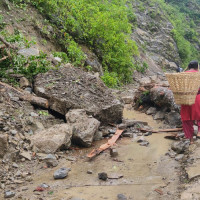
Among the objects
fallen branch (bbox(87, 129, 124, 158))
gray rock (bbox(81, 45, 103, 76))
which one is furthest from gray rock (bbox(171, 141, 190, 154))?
gray rock (bbox(81, 45, 103, 76))

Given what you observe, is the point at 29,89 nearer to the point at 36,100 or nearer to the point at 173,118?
the point at 36,100

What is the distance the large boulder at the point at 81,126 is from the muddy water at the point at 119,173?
23cm

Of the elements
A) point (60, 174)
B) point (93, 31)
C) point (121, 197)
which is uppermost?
point (93, 31)

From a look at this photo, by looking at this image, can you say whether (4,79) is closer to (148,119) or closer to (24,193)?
(24,193)

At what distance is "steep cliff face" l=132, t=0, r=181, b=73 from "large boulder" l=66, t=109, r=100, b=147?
19344 mm

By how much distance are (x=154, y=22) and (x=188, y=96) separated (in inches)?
1036

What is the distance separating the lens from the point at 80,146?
15.8ft

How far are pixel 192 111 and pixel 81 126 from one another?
2117 millimetres

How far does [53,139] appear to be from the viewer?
422cm

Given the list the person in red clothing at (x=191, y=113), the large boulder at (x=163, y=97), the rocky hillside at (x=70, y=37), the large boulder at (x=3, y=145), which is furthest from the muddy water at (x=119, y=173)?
the rocky hillside at (x=70, y=37)

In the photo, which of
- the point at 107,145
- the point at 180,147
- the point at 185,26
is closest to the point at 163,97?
the point at 180,147

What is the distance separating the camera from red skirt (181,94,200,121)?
4.54 metres

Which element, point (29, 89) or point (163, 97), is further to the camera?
point (163, 97)

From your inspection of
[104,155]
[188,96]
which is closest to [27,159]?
[104,155]
